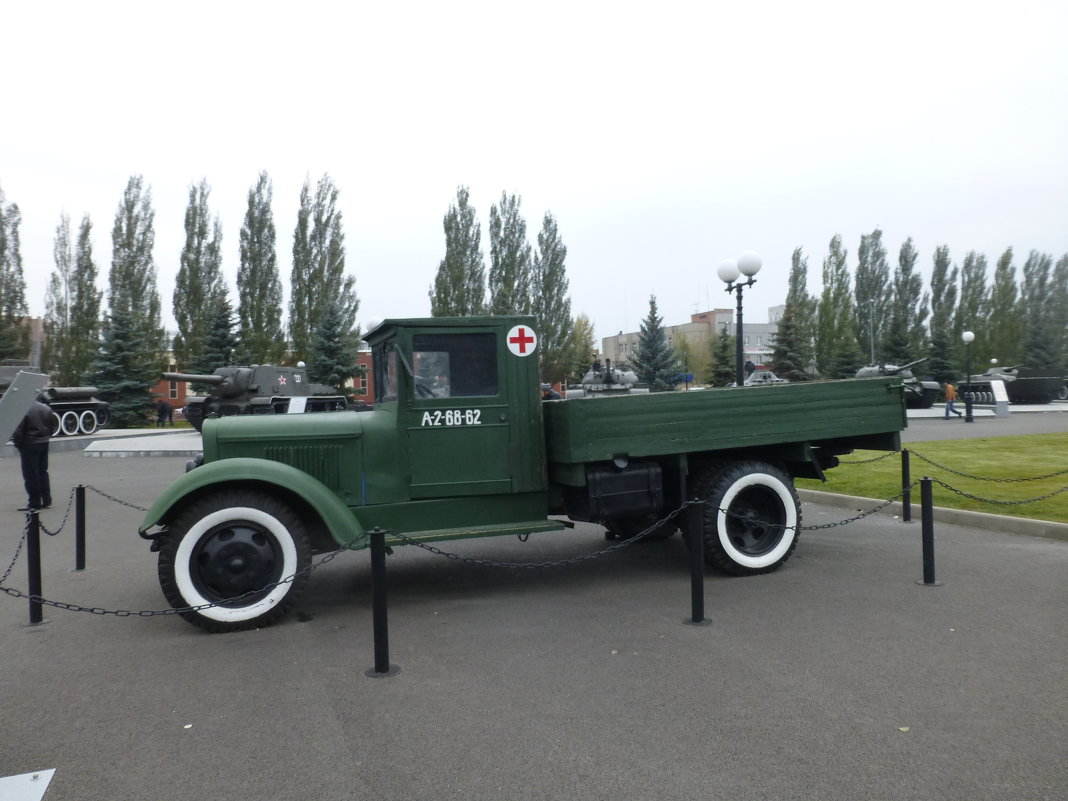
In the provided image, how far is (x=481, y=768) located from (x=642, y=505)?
333cm

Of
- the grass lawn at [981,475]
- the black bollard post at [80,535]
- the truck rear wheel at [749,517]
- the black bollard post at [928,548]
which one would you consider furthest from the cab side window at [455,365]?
the grass lawn at [981,475]

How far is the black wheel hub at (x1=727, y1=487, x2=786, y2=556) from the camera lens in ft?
22.5

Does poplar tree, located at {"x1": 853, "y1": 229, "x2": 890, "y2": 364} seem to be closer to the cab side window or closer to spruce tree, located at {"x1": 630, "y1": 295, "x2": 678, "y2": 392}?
spruce tree, located at {"x1": 630, "y1": 295, "x2": 678, "y2": 392}

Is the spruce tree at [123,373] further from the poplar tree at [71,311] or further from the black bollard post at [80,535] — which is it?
the black bollard post at [80,535]

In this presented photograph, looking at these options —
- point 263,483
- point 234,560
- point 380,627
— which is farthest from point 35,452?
point 380,627

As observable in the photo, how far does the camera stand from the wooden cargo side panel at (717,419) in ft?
20.0

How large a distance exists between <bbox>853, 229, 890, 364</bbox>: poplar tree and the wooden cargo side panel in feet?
153

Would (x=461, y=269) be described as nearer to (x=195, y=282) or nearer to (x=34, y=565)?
(x=195, y=282)

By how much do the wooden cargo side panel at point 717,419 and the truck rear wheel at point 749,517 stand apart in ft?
0.91

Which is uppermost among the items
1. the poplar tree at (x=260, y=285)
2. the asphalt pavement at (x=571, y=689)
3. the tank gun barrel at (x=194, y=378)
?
the poplar tree at (x=260, y=285)

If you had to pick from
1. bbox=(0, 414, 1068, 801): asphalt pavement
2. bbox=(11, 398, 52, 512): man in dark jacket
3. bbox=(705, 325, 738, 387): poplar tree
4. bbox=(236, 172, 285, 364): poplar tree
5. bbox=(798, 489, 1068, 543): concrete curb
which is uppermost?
bbox=(236, 172, 285, 364): poplar tree

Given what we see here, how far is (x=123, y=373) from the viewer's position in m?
35.4

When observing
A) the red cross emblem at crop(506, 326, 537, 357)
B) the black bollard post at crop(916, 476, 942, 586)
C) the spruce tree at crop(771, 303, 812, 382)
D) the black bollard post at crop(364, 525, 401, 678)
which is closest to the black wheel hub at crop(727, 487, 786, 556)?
the black bollard post at crop(916, 476, 942, 586)

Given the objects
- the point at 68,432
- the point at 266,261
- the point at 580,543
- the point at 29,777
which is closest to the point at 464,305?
the point at 266,261
